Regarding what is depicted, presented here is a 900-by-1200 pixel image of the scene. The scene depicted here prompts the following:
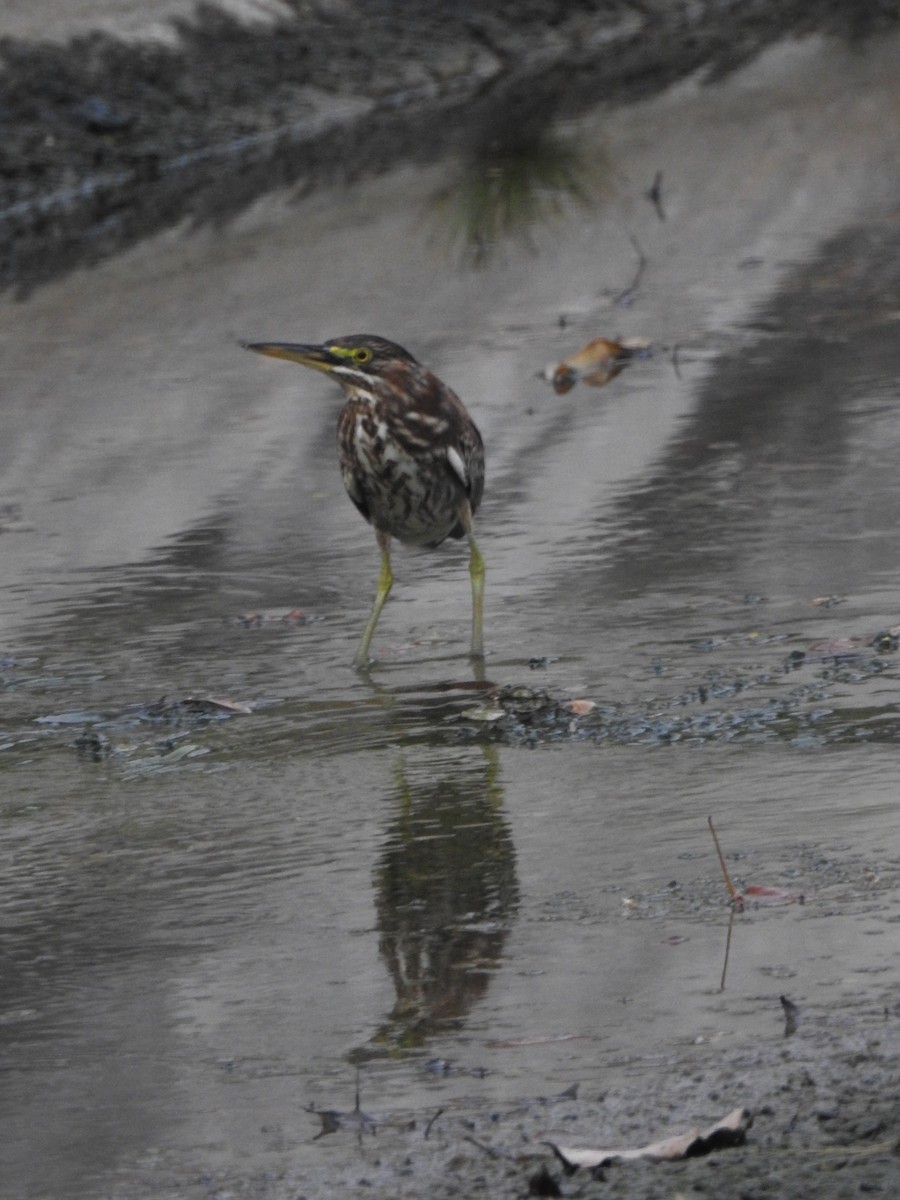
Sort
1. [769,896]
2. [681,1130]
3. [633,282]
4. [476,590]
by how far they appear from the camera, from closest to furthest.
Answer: [681,1130] < [769,896] < [476,590] < [633,282]

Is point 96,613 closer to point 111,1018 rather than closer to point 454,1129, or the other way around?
point 111,1018

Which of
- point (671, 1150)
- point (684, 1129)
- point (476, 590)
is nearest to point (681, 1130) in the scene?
point (684, 1129)

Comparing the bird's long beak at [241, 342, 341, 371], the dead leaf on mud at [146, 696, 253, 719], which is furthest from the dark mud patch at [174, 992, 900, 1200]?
the bird's long beak at [241, 342, 341, 371]

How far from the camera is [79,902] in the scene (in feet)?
17.8

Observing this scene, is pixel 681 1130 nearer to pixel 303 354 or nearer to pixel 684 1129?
pixel 684 1129

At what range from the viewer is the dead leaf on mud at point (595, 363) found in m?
11.5

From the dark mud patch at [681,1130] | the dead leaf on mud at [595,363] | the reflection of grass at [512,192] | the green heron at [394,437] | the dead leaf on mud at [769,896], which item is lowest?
the dead leaf on mud at [595,363]

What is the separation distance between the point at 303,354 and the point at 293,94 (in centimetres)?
1671

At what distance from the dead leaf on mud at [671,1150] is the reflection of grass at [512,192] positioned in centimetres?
1140

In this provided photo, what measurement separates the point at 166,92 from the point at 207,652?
15289 mm

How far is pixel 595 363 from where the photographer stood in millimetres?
11656

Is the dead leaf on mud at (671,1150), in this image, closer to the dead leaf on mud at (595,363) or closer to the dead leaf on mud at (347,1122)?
the dead leaf on mud at (347,1122)

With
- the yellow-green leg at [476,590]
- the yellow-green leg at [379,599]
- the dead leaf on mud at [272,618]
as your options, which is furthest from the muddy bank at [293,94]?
the yellow-green leg at [476,590]

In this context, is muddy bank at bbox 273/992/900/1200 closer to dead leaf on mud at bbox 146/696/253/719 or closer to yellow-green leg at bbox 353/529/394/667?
dead leaf on mud at bbox 146/696/253/719
